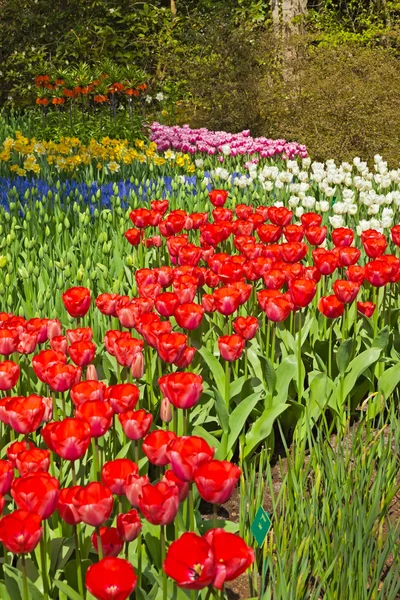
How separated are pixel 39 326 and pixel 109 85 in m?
7.86

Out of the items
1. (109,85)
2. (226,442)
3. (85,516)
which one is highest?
(109,85)

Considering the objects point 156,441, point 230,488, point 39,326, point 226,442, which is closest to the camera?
point 230,488

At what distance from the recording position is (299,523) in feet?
7.00

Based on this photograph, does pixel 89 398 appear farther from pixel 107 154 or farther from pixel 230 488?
pixel 107 154

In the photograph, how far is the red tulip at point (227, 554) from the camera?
4.18 feet

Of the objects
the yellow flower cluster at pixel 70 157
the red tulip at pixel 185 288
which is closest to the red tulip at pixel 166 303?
the red tulip at pixel 185 288

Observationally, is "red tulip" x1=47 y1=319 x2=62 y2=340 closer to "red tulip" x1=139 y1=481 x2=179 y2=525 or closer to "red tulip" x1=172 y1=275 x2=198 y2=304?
"red tulip" x1=172 y1=275 x2=198 y2=304

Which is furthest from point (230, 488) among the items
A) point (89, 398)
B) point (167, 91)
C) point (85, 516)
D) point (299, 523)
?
point (167, 91)

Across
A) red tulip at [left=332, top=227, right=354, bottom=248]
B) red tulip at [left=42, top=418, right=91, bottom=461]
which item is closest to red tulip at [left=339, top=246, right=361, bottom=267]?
red tulip at [left=332, top=227, right=354, bottom=248]

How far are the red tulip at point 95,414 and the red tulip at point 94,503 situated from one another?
309 millimetres

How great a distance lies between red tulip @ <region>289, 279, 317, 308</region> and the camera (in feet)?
9.16

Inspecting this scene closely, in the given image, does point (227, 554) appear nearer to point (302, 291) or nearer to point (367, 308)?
point (302, 291)

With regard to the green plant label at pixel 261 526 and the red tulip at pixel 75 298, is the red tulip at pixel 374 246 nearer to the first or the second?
the red tulip at pixel 75 298

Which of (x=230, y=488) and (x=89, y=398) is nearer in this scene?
(x=230, y=488)
